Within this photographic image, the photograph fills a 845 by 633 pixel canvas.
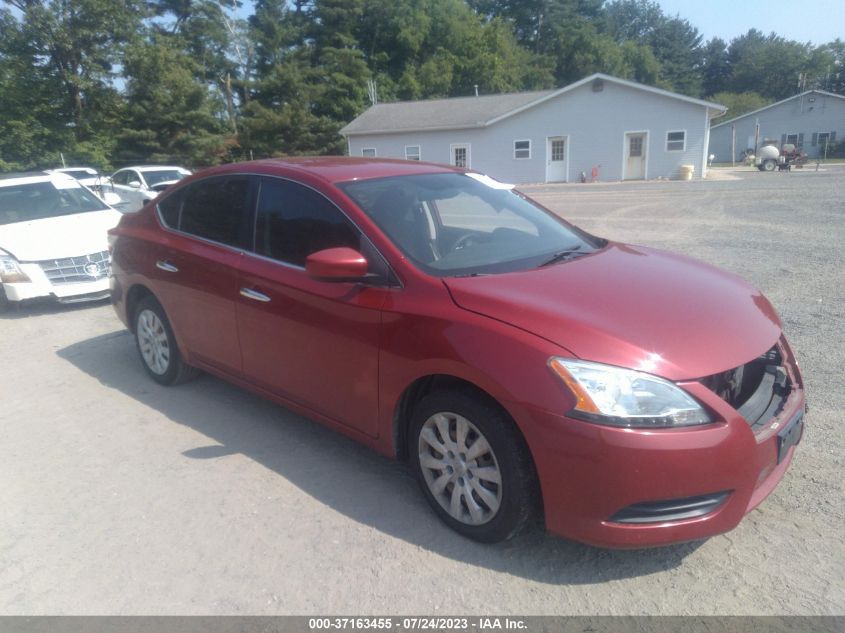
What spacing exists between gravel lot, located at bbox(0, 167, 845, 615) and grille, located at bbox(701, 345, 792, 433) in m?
0.63

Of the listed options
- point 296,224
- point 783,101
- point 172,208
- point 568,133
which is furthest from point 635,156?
point 296,224

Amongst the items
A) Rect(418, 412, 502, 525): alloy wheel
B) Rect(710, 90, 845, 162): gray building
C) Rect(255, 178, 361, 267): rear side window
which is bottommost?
Rect(418, 412, 502, 525): alloy wheel

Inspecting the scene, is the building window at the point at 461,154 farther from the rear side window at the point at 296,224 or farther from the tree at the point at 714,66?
the tree at the point at 714,66

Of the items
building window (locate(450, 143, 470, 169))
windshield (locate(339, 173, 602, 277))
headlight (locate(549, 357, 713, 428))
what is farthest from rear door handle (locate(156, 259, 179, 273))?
building window (locate(450, 143, 470, 169))

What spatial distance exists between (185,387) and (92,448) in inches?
39.8

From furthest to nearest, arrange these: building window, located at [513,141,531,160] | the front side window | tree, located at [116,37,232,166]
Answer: tree, located at [116,37,232,166]
building window, located at [513,141,531,160]
the front side window

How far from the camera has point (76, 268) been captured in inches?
297

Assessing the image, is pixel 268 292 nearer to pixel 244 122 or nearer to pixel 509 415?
pixel 509 415

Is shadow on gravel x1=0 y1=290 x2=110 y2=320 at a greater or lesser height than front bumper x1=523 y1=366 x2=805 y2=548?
lesser

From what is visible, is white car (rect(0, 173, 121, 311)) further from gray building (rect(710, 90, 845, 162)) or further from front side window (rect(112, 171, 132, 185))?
gray building (rect(710, 90, 845, 162))

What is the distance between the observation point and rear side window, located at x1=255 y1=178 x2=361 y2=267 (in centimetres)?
363

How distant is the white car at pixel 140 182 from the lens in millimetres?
17016

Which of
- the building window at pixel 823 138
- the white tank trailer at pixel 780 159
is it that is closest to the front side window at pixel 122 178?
the white tank trailer at pixel 780 159

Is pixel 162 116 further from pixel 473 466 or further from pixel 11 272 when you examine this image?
pixel 473 466
